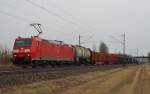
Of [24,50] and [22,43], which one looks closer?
[24,50]

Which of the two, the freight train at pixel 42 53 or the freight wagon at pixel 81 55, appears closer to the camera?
the freight train at pixel 42 53

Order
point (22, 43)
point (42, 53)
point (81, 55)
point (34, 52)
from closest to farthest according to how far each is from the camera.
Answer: point (34, 52), point (22, 43), point (42, 53), point (81, 55)

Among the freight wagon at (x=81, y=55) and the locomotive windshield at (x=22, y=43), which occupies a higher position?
the locomotive windshield at (x=22, y=43)

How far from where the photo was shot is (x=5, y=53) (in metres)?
54.5

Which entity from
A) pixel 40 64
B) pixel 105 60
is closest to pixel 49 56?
pixel 40 64

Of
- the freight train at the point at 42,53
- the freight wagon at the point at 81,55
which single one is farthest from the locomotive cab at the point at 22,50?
the freight wagon at the point at 81,55

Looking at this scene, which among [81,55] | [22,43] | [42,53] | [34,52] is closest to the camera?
Result: [34,52]

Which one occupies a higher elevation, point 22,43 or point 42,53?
point 22,43

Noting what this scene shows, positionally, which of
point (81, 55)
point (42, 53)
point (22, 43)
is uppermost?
point (22, 43)

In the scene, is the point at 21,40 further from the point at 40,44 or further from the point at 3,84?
the point at 3,84

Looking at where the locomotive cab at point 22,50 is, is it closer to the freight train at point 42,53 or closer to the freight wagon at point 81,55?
the freight train at point 42,53

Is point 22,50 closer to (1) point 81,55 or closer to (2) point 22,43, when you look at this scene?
(2) point 22,43

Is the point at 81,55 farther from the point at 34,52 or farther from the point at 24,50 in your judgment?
the point at 24,50

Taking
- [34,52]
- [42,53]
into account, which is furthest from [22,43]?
[42,53]
